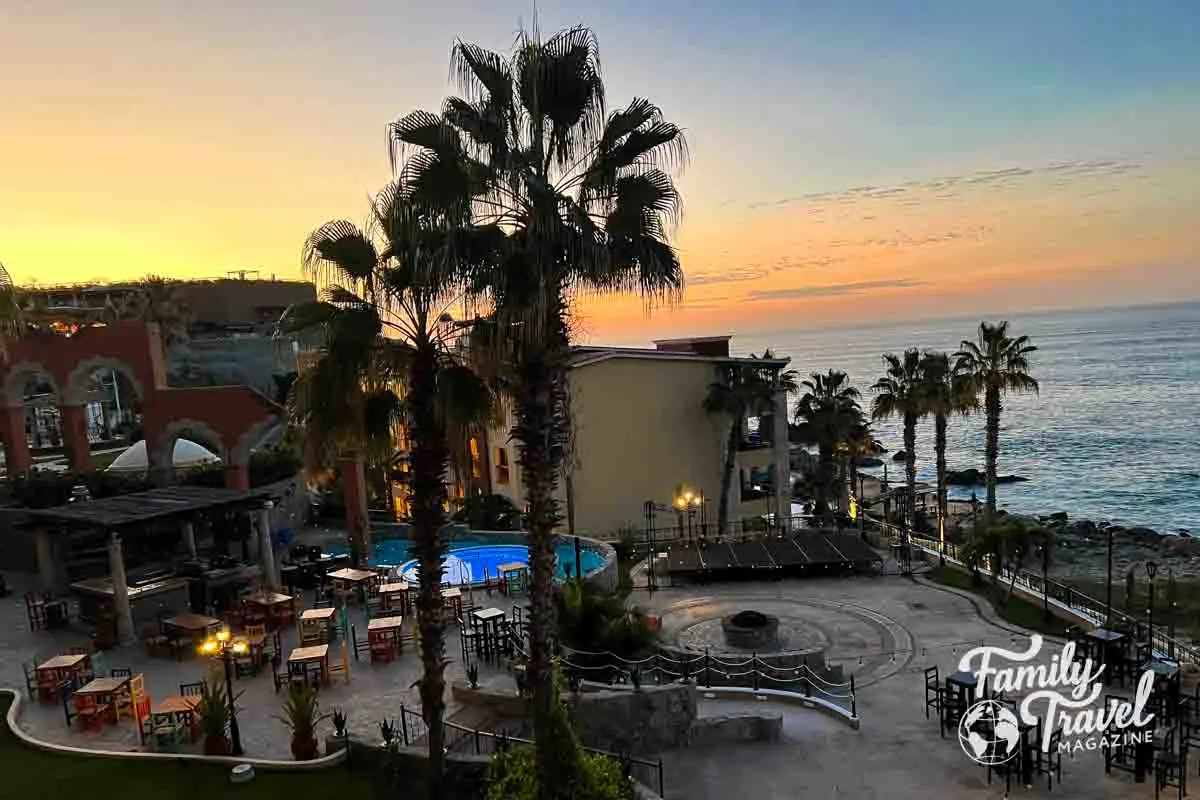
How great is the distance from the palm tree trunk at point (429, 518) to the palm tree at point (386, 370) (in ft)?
0.04

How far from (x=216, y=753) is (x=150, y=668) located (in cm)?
582

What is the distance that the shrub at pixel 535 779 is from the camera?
9766mm

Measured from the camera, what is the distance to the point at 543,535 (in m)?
9.81

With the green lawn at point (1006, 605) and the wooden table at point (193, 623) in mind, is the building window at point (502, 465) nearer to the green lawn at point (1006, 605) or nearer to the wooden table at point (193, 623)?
the green lawn at point (1006, 605)

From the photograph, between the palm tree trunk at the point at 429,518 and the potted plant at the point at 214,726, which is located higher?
the palm tree trunk at the point at 429,518

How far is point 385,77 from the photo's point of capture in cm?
2400

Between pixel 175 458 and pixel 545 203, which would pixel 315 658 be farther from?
pixel 175 458

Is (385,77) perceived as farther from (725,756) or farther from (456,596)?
(725,756)

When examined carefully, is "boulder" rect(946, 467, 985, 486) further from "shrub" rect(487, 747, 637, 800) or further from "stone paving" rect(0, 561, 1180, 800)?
"shrub" rect(487, 747, 637, 800)

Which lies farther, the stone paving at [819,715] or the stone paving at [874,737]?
the stone paving at [819,715]

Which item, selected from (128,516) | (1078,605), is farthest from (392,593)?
(1078,605)

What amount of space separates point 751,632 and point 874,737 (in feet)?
16.1

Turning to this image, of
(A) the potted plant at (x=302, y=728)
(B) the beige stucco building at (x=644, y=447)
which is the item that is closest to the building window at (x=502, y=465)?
(B) the beige stucco building at (x=644, y=447)

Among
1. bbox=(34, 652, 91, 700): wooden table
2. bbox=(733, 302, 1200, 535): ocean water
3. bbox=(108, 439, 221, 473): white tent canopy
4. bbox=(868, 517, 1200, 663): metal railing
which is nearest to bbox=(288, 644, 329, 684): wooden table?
bbox=(34, 652, 91, 700): wooden table
